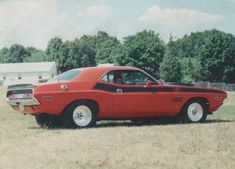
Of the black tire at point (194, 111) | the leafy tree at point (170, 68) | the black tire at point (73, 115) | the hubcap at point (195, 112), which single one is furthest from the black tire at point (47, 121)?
the leafy tree at point (170, 68)

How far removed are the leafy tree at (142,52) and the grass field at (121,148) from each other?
91461 millimetres

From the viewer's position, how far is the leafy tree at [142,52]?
10719 centimetres

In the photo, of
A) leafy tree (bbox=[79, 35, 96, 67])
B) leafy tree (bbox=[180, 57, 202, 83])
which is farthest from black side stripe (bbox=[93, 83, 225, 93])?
leafy tree (bbox=[79, 35, 96, 67])

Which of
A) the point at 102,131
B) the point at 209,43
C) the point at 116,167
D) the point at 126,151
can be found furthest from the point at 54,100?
the point at 209,43

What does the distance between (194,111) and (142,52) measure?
92.0 meters

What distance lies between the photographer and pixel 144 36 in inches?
4449

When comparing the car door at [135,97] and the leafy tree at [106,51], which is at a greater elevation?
the leafy tree at [106,51]

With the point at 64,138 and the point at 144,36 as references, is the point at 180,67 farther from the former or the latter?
the point at 64,138

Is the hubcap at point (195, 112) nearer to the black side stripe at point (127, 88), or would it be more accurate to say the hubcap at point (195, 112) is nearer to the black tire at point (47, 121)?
the black side stripe at point (127, 88)

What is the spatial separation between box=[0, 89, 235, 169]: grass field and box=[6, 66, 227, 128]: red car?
2.52 ft

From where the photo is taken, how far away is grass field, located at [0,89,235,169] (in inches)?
363

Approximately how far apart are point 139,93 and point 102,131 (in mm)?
2318

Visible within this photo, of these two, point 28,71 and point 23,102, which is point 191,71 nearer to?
point 28,71

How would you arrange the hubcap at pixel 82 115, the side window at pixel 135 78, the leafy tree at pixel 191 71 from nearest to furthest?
the hubcap at pixel 82 115 < the side window at pixel 135 78 < the leafy tree at pixel 191 71
